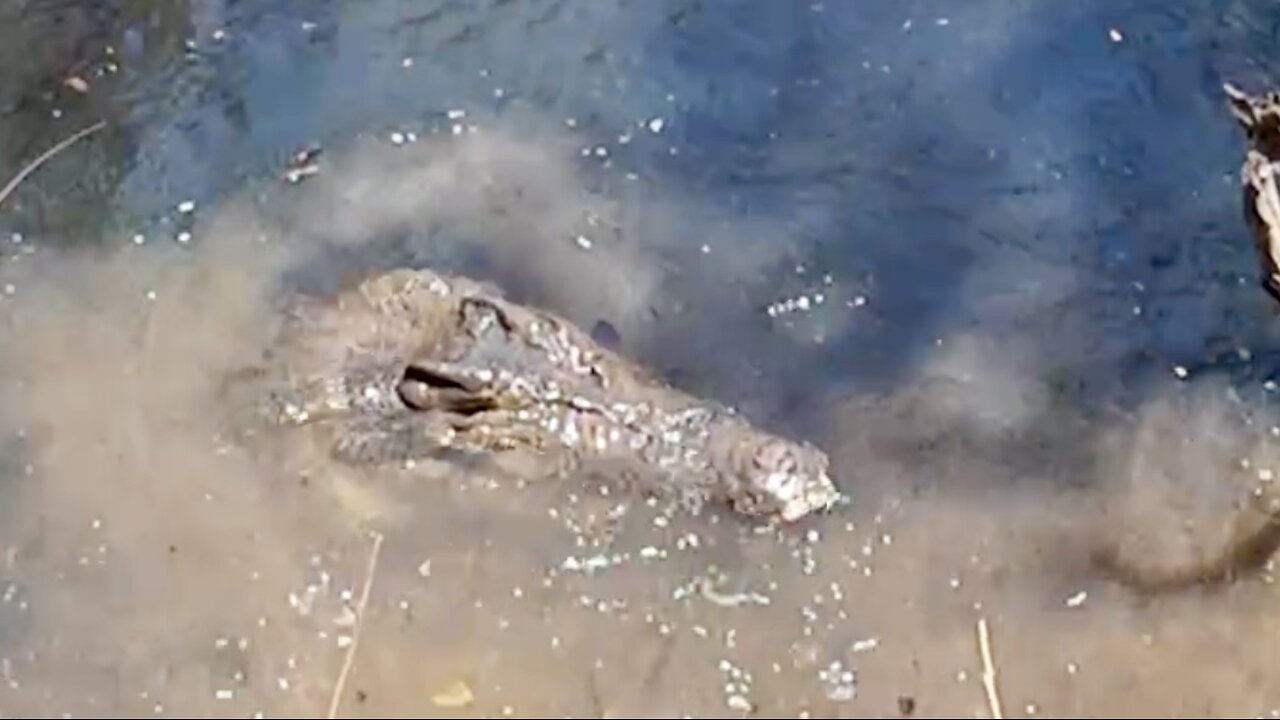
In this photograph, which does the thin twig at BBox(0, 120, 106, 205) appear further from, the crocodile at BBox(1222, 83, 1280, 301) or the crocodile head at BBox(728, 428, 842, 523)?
the crocodile at BBox(1222, 83, 1280, 301)

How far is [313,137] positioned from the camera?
10.8 ft

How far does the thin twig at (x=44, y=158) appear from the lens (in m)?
3.21

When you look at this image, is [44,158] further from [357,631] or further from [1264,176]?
[1264,176]

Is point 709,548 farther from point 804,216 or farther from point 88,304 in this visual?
point 88,304

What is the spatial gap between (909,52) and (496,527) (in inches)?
44.1

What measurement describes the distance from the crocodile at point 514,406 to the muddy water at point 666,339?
0.05 metres

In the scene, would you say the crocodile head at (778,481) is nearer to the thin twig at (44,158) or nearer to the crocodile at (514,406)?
the crocodile at (514,406)

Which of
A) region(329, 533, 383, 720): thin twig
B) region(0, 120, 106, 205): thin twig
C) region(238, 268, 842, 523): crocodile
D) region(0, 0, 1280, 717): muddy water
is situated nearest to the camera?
region(329, 533, 383, 720): thin twig

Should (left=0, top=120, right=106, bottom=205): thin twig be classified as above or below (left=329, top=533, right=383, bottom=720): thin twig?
above

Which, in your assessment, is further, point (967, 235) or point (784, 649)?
point (967, 235)

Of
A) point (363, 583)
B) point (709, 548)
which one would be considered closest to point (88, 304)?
point (363, 583)

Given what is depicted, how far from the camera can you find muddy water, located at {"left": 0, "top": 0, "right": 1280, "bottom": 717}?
253 cm

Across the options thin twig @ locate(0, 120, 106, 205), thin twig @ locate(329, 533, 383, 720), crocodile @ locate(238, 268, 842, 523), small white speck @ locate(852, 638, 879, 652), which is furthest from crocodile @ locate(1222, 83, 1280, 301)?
thin twig @ locate(0, 120, 106, 205)

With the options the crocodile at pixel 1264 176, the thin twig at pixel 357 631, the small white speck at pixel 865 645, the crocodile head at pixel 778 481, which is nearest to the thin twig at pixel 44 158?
the thin twig at pixel 357 631
